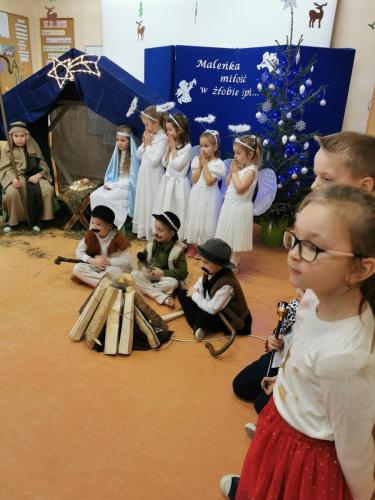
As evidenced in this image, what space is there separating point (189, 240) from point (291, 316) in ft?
8.03

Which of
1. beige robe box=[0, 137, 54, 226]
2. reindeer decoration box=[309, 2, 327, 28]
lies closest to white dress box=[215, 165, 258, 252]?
beige robe box=[0, 137, 54, 226]

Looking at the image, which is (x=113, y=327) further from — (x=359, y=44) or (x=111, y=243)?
(x=359, y=44)

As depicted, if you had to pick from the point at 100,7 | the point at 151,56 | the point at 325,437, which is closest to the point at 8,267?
the point at 325,437

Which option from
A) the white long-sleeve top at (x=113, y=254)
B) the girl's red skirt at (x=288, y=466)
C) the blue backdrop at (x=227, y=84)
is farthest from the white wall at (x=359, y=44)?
the girl's red skirt at (x=288, y=466)

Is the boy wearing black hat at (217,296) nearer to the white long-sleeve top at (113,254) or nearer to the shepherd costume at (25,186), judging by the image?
the white long-sleeve top at (113,254)

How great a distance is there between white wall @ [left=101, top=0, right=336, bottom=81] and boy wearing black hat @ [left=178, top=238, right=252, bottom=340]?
388cm

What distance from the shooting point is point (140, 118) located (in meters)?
4.69

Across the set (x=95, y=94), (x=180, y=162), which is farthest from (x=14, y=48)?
(x=180, y=162)

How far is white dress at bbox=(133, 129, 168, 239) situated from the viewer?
178 inches

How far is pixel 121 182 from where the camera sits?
4855 millimetres

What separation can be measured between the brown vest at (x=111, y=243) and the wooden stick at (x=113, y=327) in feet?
2.83

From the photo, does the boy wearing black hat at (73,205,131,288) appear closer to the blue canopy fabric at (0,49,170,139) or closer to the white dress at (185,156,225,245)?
the white dress at (185,156,225,245)

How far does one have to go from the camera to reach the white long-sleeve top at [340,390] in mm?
896

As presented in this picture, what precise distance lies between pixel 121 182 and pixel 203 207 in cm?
127
